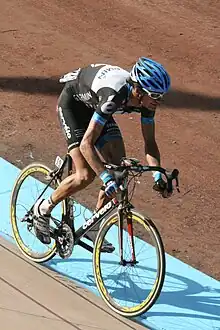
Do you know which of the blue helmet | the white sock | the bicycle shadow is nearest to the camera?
the blue helmet

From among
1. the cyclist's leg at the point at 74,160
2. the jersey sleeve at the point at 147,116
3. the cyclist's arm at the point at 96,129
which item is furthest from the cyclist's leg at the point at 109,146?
the cyclist's arm at the point at 96,129

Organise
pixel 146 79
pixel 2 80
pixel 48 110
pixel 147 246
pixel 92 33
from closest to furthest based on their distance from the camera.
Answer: pixel 146 79 → pixel 147 246 → pixel 48 110 → pixel 2 80 → pixel 92 33

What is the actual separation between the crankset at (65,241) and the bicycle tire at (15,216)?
105mm

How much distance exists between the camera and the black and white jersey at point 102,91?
5809mm

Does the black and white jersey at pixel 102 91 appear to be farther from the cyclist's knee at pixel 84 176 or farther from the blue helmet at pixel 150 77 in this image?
the cyclist's knee at pixel 84 176

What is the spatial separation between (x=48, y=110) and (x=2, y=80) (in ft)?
3.46

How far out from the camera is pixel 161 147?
9.12 metres

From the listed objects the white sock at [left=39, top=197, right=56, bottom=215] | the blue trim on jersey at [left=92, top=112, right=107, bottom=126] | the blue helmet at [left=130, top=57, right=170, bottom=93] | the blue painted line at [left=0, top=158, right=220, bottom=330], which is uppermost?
the blue helmet at [left=130, top=57, right=170, bottom=93]

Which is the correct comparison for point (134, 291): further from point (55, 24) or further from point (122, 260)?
point (55, 24)

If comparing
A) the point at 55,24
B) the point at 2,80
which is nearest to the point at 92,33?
the point at 55,24

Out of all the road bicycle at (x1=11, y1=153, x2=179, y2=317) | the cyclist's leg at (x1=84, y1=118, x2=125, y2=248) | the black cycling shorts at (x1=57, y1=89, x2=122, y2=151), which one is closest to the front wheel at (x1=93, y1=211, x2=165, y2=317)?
the road bicycle at (x1=11, y1=153, x2=179, y2=317)

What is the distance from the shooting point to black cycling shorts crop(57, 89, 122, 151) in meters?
6.27

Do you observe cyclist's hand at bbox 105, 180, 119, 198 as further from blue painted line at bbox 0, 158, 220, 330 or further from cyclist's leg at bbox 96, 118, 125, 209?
blue painted line at bbox 0, 158, 220, 330

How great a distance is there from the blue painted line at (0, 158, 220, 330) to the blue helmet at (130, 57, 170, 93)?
61.0 inches
